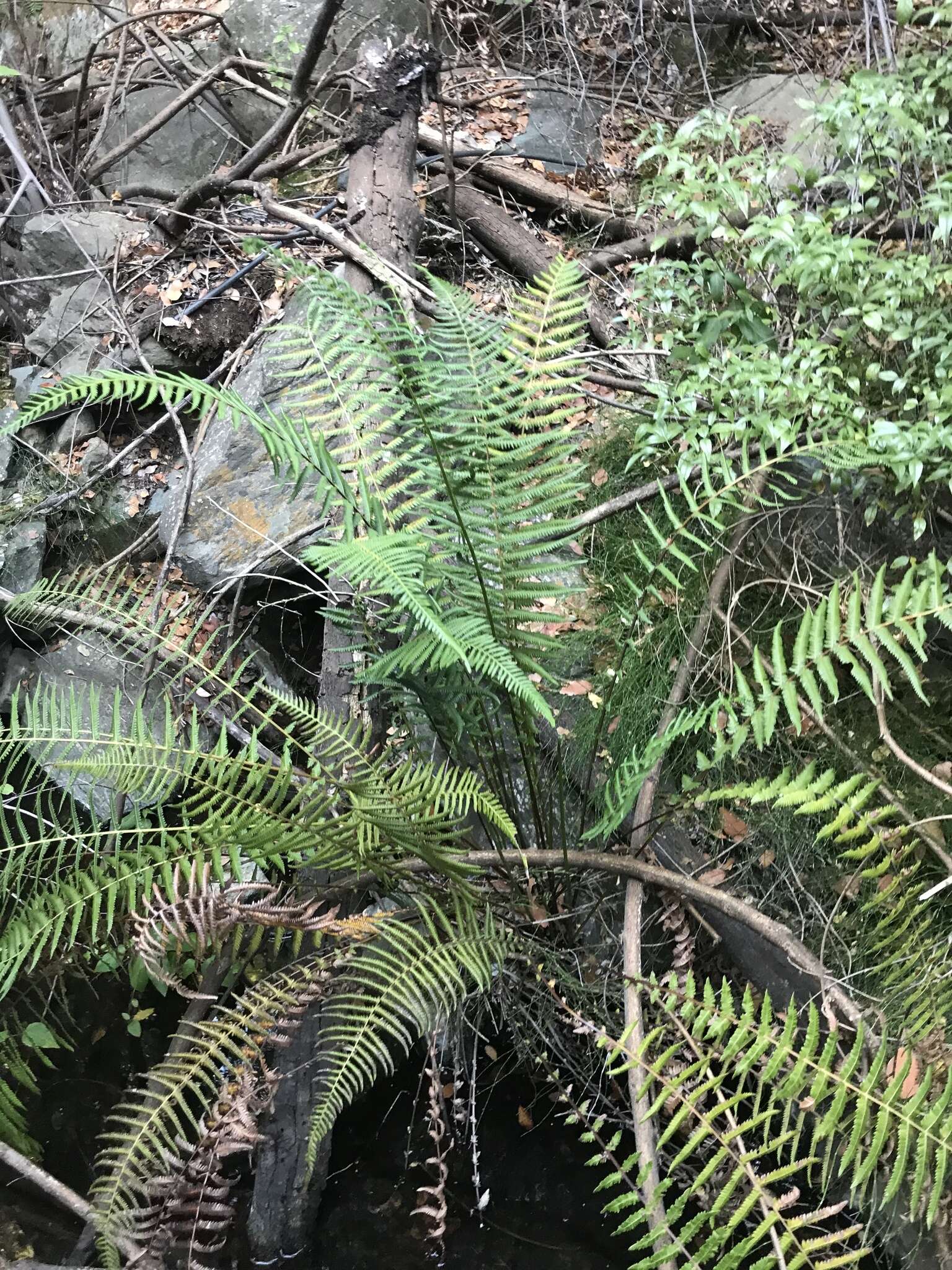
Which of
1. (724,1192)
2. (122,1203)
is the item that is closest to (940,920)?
(724,1192)

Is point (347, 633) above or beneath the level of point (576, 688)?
above

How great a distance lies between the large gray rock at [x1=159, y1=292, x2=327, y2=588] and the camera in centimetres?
289

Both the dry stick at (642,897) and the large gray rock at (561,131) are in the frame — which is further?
the large gray rock at (561,131)

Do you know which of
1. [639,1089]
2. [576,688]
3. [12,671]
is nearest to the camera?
[639,1089]

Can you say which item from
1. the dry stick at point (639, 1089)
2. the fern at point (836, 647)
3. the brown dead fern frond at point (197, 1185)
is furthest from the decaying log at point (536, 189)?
the brown dead fern frond at point (197, 1185)

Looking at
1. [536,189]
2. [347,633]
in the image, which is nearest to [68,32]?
[536,189]

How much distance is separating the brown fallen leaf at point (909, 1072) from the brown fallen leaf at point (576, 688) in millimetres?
1183

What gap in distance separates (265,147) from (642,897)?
3.30 metres

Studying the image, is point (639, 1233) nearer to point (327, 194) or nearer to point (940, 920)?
point (940, 920)

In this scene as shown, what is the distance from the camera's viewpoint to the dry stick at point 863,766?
4.93 ft

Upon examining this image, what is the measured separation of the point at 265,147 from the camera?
142 inches

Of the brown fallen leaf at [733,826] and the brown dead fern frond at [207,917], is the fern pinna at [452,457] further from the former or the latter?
the brown fallen leaf at [733,826]

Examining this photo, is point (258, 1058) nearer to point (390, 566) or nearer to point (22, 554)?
point (390, 566)

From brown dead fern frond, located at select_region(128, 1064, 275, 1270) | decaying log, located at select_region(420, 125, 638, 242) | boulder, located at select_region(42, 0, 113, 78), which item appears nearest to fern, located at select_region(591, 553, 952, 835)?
brown dead fern frond, located at select_region(128, 1064, 275, 1270)
